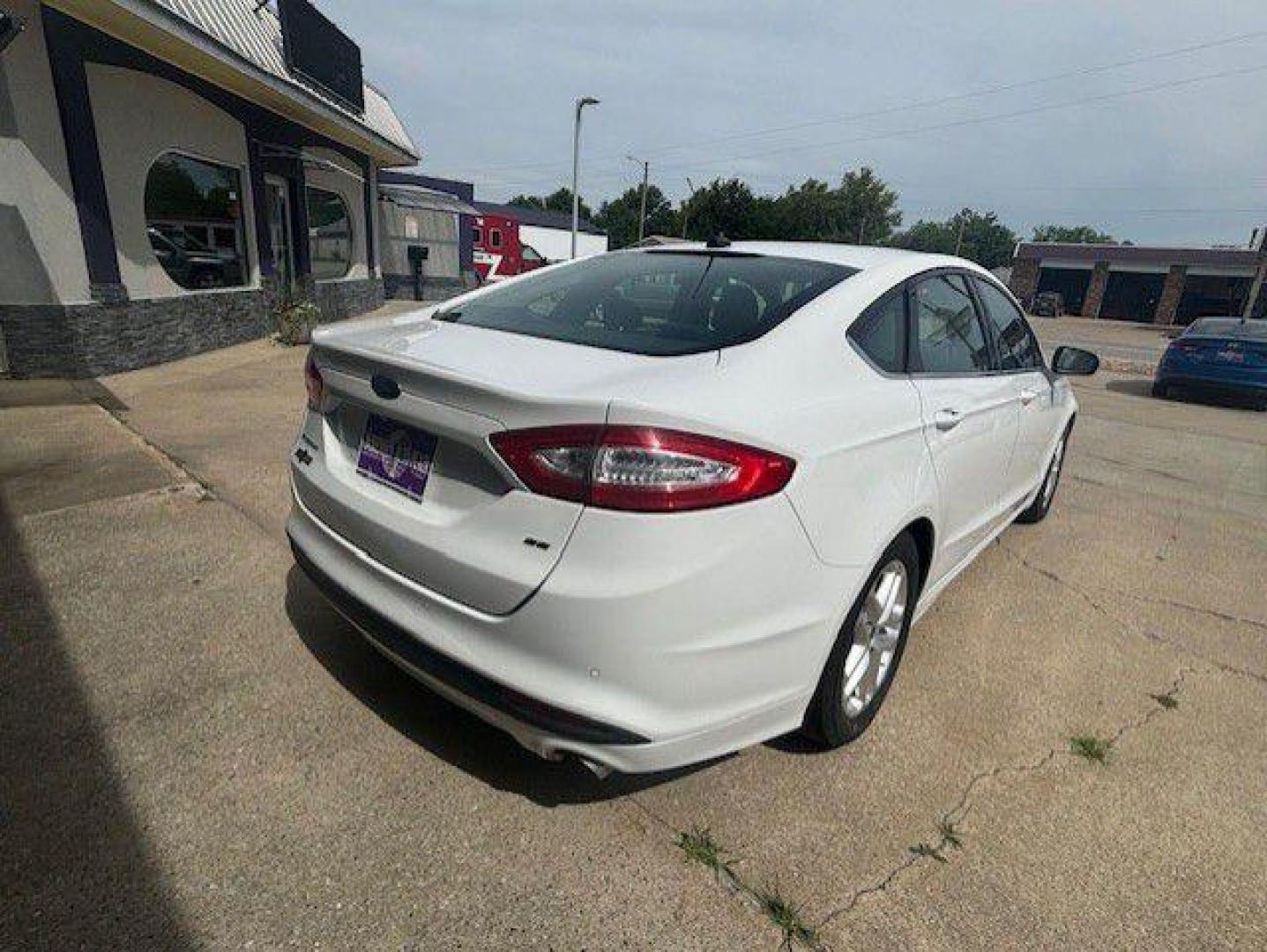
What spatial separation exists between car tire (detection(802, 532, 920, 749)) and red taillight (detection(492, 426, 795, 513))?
654 mm

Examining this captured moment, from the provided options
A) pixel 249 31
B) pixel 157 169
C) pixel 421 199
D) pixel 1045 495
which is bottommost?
pixel 1045 495

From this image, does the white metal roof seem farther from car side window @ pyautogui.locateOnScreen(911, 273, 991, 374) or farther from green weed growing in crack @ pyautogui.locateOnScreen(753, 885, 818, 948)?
green weed growing in crack @ pyautogui.locateOnScreen(753, 885, 818, 948)

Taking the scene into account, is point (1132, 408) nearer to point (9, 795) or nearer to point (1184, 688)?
point (1184, 688)

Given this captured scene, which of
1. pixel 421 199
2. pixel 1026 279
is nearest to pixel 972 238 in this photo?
pixel 1026 279

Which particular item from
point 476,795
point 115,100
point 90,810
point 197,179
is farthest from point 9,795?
point 197,179

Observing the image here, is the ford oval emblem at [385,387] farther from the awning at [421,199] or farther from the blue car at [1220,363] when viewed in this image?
the awning at [421,199]

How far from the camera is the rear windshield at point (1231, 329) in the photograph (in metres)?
10.5

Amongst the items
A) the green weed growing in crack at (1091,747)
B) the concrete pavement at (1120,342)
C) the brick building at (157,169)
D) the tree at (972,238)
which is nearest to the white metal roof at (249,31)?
the brick building at (157,169)

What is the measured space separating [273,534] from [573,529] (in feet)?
8.46

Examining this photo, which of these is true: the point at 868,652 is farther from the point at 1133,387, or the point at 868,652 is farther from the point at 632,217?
the point at 632,217

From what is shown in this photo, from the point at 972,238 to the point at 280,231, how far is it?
417ft

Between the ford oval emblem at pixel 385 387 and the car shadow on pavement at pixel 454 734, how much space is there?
3.44 feet

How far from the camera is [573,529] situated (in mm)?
1607

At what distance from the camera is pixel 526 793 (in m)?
2.08
